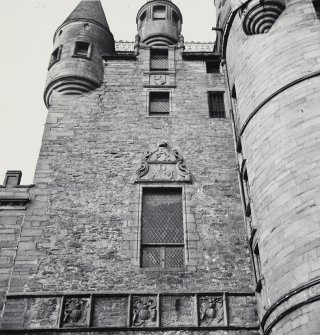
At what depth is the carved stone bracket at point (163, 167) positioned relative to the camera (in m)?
12.7

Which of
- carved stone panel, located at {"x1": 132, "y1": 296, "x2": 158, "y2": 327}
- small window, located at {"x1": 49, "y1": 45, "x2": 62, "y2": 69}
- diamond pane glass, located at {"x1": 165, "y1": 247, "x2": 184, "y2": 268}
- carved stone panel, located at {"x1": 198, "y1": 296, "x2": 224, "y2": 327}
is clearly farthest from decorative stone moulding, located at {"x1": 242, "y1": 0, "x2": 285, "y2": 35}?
carved stone panel, located at {"x1": 132, "y1": 296, "x2": 158, "y2": 327}

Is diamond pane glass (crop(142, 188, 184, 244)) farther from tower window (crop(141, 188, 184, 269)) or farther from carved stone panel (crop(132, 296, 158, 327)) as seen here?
carved stone panel (crop(132, 296, 158, 327))

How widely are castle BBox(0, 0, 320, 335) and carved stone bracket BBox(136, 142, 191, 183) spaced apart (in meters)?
0.04

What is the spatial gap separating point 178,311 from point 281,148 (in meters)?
4.31

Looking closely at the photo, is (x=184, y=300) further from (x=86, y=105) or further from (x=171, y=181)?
(x=86, y=105)

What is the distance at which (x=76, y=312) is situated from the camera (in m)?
10.1

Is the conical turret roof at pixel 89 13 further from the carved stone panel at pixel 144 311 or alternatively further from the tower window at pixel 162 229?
the carved stone panel at pixel 144 311

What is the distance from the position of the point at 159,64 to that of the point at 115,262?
7892mm

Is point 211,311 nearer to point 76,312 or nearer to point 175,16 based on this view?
point 76,312

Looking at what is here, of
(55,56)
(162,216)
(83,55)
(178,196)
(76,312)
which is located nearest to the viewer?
(76,312)

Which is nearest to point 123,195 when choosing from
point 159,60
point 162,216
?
point 162,216

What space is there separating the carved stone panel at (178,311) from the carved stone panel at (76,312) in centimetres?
169

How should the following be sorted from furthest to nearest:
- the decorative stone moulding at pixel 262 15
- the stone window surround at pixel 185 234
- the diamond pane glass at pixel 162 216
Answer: the decorative stone moulding at pixel 262 15 < the diamond pane glass at pixel 162 216 < the stone window surround at pixel 185 234

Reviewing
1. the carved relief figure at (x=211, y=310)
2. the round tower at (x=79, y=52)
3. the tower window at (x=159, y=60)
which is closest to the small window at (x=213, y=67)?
the tower window at (x=159, y=60)
